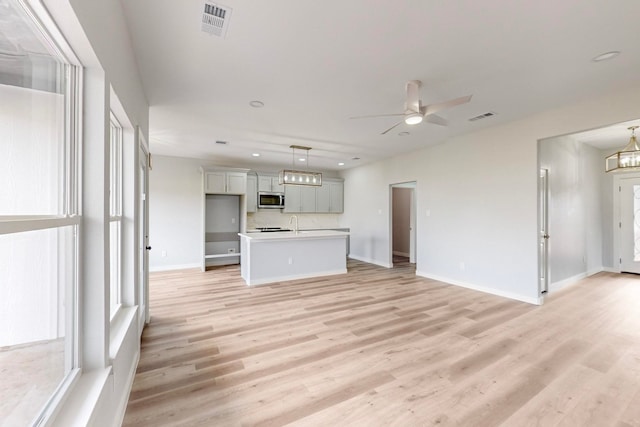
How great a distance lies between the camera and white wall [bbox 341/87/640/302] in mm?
3541

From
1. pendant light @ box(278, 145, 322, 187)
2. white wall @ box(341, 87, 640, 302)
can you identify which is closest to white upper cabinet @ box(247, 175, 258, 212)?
pendant light @ box(278, 145, 322, 187)

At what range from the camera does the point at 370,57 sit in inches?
93.7

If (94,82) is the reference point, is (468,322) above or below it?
below

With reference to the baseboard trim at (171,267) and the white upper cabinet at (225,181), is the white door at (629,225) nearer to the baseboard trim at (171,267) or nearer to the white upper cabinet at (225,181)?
the white upper cabinet at (225,181)

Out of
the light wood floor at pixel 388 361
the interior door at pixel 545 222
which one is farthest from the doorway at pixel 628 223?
the interior door at pixel 545 222

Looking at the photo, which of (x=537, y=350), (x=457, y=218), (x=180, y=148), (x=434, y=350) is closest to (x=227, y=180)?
(x=180, y=148)

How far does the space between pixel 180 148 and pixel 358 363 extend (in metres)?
5.41

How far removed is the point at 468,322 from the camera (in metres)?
3.22

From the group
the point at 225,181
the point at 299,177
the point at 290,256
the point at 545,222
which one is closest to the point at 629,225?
the point at 545,222

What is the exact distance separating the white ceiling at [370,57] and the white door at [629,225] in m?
4.19

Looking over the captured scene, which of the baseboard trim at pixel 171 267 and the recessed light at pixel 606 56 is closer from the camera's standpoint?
the recessed light at pixel 606 56

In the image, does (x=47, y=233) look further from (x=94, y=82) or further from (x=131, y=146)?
(x=131, y=146)

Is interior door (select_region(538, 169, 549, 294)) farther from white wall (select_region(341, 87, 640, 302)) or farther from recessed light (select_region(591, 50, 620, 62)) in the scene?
recessed light (select_region(591, 50, 620, 62))

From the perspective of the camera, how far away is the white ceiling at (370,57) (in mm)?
1852
